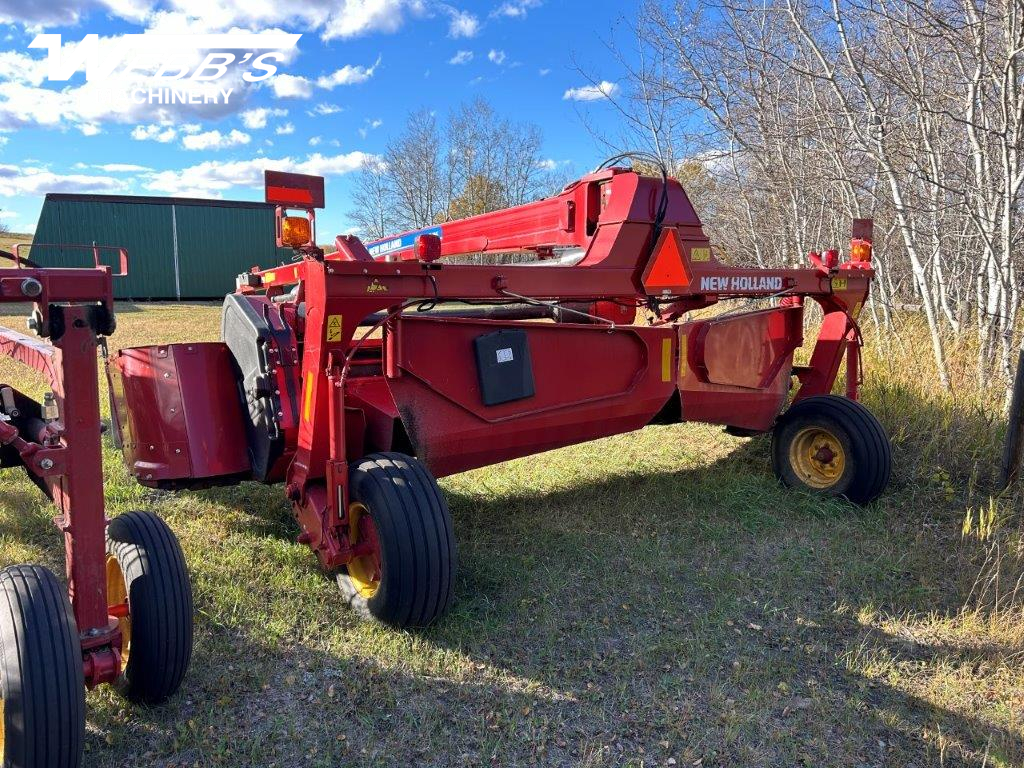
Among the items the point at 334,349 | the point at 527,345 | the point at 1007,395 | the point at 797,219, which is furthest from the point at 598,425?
the point at 797,219

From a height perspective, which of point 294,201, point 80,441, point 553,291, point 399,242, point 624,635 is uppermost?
point 399,242

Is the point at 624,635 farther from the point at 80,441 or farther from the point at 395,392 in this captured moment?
the point at 80,441

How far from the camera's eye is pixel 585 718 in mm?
2545

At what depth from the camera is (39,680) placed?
1914mm

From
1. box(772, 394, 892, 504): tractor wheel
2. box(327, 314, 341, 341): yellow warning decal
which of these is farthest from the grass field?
box(327, 314, 341, 341): yellow warning decal

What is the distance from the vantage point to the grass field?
2.43 meters

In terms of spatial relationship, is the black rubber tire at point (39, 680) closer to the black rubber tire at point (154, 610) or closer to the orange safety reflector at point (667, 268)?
the black rubber tire at point (154, 610)

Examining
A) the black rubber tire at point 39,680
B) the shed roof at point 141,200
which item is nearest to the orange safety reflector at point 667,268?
the black rubber tire at point 39,680

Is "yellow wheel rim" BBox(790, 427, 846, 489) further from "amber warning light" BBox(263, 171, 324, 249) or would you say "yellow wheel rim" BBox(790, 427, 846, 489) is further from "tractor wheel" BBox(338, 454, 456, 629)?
"amber warning light" BBox(263, 171, 324, 249)

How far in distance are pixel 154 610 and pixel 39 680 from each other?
0.44m

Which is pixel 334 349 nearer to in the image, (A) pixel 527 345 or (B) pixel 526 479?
(A) pixel 527 345

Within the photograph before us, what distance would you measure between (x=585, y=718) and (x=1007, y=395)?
3988 mm

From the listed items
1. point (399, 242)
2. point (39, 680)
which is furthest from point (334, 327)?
point (399, 242)

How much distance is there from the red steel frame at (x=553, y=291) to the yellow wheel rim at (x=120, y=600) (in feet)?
2.46
